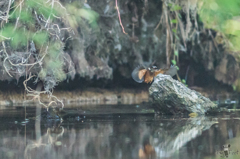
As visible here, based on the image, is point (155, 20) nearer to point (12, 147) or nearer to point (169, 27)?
point (169, 27)

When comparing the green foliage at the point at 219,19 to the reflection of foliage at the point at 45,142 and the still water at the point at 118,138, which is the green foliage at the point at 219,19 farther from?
the reflection of foliage at the point at 45,142

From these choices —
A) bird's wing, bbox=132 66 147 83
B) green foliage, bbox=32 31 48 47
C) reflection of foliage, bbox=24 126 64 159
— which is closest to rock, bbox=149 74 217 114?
bird's wing, bbox=132 66 147 83

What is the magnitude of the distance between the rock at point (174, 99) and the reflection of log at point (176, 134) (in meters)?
0.67

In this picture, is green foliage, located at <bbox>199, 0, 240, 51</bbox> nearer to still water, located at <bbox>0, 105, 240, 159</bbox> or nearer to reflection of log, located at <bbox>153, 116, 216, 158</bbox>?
still water, located at <bbox>0, 105, 240, 159</bbox>

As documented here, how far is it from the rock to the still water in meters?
0.56

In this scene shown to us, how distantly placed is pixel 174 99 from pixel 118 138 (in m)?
2.09

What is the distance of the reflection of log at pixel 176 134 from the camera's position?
2.55m

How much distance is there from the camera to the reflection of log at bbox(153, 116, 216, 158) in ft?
8.38

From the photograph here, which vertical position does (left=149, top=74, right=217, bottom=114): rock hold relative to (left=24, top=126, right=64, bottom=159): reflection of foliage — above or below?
above

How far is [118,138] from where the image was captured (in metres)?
2.99

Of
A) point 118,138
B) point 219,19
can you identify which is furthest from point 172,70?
point 118,138

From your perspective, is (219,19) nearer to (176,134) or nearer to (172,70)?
(172,70)

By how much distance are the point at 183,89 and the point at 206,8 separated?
288cm

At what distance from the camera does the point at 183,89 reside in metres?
5.08
